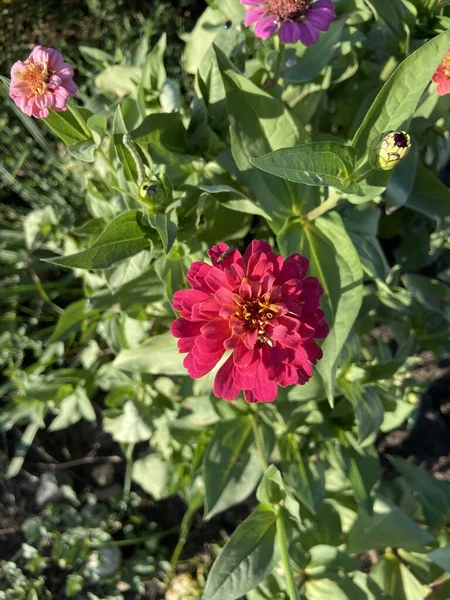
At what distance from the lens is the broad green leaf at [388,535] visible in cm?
126

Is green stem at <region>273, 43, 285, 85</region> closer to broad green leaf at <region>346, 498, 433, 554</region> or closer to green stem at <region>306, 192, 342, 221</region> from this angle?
green stem at <region>306, 192, 342, 221</region>

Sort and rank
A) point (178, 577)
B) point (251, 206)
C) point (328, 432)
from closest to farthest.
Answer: point (251, 206)
point (328, 432)
point (178, 577)

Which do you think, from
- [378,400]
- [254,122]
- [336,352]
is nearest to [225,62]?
[254,122]

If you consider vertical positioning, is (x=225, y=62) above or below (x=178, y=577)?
above

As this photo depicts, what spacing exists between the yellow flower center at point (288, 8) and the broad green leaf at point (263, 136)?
6.1 inches

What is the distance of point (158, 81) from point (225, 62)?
1.14 ft

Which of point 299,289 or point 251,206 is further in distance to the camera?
point 251,206

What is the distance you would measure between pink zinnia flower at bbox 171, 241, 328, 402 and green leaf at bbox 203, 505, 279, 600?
425mm

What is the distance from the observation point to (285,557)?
972 millimetres

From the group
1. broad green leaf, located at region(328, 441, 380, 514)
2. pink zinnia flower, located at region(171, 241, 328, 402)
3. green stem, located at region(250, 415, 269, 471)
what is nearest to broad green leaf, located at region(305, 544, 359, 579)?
broad green leaf, located at region(328, 441, 380, 514)

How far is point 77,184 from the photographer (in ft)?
5.74

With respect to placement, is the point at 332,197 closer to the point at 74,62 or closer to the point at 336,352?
the point at 336,352

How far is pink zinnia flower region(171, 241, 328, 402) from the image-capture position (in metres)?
0.76

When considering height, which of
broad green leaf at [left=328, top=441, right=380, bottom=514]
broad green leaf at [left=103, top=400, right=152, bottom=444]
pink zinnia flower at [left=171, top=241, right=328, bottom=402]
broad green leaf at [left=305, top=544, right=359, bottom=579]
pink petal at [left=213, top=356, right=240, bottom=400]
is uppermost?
pink zinnia flower at [left=171, top=241, right=328, bottom=402]
